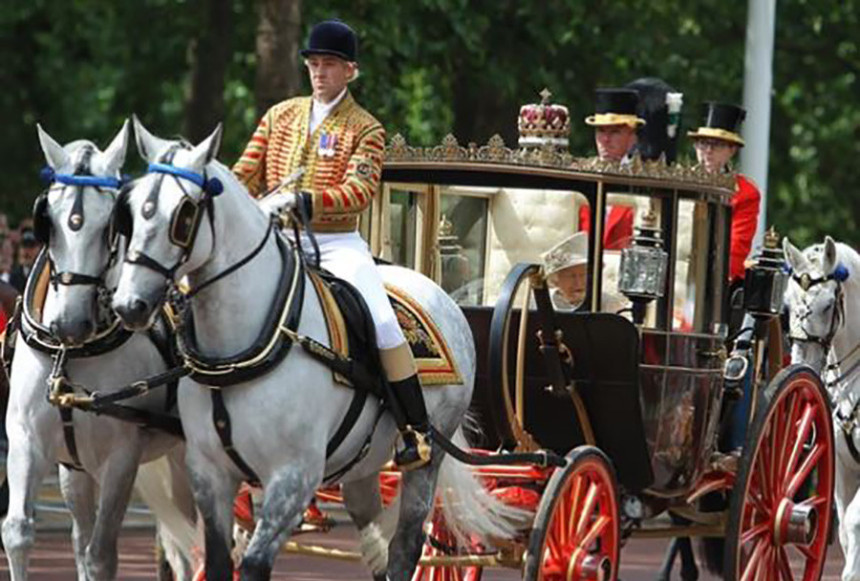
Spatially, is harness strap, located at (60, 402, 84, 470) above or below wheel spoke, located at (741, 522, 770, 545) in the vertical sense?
above

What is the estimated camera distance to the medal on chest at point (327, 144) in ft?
30.2

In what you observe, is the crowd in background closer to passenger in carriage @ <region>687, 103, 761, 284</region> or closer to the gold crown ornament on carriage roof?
passenger in carriage @ <region>687, 103, 761, 284</region>

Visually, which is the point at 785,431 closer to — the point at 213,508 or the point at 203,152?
the point at 213,508

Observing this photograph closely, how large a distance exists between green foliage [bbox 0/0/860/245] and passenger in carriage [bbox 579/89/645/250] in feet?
29.6

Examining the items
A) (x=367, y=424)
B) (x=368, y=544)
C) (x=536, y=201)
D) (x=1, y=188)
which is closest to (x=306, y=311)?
(x=367, y=424)

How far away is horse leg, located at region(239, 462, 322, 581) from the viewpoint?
327 inches

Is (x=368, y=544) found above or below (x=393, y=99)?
below

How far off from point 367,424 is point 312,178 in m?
1.02

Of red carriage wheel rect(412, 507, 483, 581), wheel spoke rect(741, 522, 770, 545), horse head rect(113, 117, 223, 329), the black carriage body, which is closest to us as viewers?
horse head rect(113, 117, 223, 329)

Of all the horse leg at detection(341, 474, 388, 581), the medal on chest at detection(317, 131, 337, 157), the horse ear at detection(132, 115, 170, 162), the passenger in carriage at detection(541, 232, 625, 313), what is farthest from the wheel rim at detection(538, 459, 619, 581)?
the horse ear at detection(132, 115, 170, 162)

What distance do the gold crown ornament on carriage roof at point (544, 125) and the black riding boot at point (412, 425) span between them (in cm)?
191

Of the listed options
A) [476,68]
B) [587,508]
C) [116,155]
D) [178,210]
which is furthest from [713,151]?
[476,68]

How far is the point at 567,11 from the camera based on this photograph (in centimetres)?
2219

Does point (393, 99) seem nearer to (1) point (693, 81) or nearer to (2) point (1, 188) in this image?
(1) point (693, 81)
